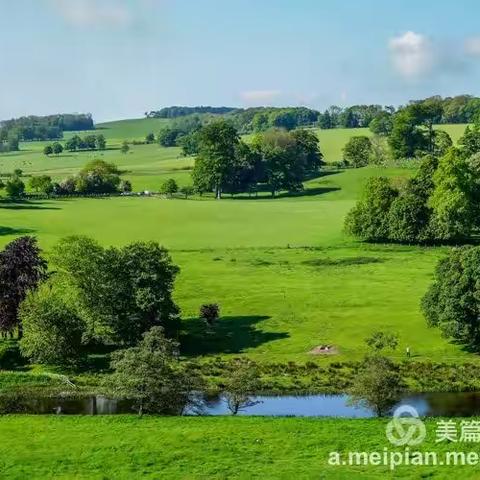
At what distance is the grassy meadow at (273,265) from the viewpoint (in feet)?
231

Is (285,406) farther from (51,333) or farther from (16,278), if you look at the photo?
(16,278)

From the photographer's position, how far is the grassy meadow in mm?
70438

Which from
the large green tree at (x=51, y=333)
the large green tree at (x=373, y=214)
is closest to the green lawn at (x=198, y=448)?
the large green tree at (x=51, y=333)

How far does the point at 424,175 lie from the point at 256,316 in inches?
2217

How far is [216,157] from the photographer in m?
176

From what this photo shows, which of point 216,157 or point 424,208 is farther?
point 216,157

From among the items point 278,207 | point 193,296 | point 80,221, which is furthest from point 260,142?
point 193,296

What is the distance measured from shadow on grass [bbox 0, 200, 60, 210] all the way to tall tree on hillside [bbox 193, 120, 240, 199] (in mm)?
37019

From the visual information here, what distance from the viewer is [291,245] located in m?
114

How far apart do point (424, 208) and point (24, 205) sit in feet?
262

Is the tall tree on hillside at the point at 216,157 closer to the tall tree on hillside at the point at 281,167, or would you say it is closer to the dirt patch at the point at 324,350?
the tall tree on hillside at the point at 281,167

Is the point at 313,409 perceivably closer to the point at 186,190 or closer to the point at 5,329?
the point at 5,329

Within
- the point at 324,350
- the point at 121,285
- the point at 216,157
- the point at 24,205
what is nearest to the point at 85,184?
the point at 24,205

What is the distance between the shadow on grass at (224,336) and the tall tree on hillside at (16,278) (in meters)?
15.0
